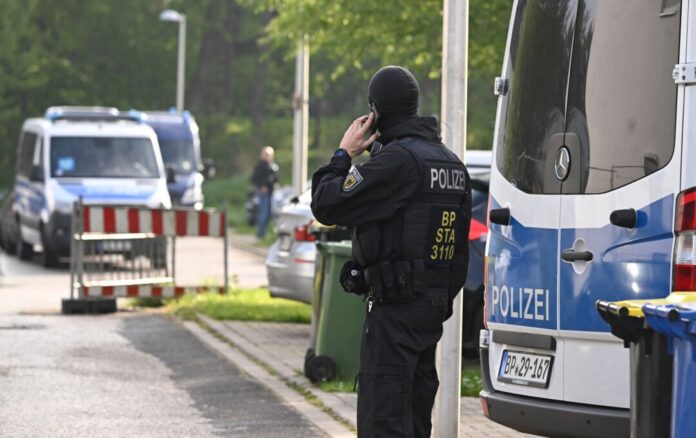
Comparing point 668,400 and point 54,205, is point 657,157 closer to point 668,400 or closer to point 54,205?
point 668,400

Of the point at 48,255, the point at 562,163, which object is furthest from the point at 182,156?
the point at 562,163

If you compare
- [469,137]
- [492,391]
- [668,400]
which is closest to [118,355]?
[492,391]

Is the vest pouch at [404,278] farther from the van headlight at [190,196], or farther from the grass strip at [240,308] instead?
the van headlight at [190,196]

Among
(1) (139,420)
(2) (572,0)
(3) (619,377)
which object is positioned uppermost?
(2) (572,0)

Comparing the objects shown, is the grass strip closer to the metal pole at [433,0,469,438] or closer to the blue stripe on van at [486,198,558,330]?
the metal pole at [433,0,469,438]

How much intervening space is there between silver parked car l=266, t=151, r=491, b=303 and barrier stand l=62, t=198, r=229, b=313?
309cm

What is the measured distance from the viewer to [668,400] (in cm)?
530

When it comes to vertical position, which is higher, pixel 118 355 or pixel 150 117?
pixel 150 117

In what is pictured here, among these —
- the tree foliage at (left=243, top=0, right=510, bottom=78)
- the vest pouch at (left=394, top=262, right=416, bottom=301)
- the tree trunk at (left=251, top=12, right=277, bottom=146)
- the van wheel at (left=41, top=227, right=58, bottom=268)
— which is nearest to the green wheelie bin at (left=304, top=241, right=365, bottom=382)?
A: the vest pouch at (left=394, top=262, right=416, bottom=301)

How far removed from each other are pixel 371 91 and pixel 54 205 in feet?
60.2

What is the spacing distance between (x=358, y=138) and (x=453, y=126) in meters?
2.04

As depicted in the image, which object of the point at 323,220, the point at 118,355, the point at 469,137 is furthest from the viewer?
the point at 469,137

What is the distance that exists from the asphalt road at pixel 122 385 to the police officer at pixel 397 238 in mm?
3058

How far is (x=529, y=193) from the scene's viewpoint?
7.31 metres
